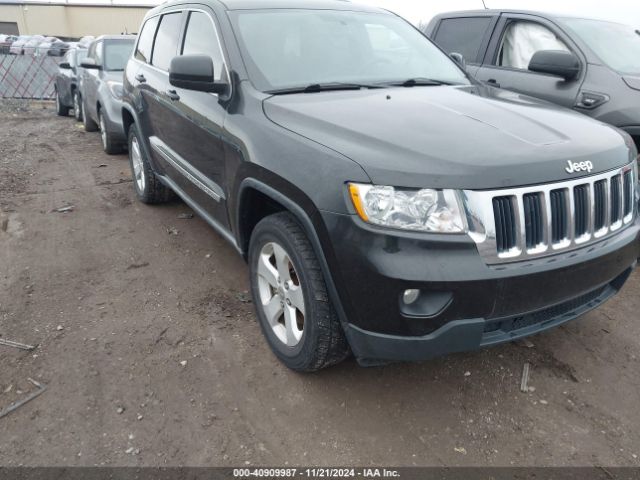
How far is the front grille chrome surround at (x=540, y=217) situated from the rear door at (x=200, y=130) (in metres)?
1.64

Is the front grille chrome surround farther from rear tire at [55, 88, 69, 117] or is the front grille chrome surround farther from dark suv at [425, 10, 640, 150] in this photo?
rear tire at [55, 88, 69, 117]

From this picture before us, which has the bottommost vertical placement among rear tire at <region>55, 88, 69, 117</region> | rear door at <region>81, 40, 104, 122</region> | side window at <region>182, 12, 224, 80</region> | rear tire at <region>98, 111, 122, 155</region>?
rear tire at <region>55, 88, 69, 117</region>

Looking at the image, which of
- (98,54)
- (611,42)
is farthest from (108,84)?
(611,42)

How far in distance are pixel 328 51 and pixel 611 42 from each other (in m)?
3.17

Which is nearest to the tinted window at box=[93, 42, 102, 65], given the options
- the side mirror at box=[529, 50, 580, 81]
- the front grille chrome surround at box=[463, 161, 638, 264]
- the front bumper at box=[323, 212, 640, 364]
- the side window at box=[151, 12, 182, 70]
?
the side window at box=[151, 12, 182, 70]

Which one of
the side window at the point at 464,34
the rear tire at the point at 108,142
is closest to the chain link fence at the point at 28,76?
the rear tire at the point at 108,142

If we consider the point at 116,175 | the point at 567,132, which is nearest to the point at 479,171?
the point at 567,132

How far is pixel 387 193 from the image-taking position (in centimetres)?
204

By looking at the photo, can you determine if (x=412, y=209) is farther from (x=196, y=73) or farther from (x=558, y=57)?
(x=558, y=57)

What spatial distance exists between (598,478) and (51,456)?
91.3 inches

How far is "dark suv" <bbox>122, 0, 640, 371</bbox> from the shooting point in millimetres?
2021

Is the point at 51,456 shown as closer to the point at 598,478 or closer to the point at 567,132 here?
the point at 598,478

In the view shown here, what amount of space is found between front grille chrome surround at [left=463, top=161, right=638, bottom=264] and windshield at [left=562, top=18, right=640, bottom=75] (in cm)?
273

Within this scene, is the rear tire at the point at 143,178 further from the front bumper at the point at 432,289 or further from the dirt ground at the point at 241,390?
the front bumper at the point at 432,289
